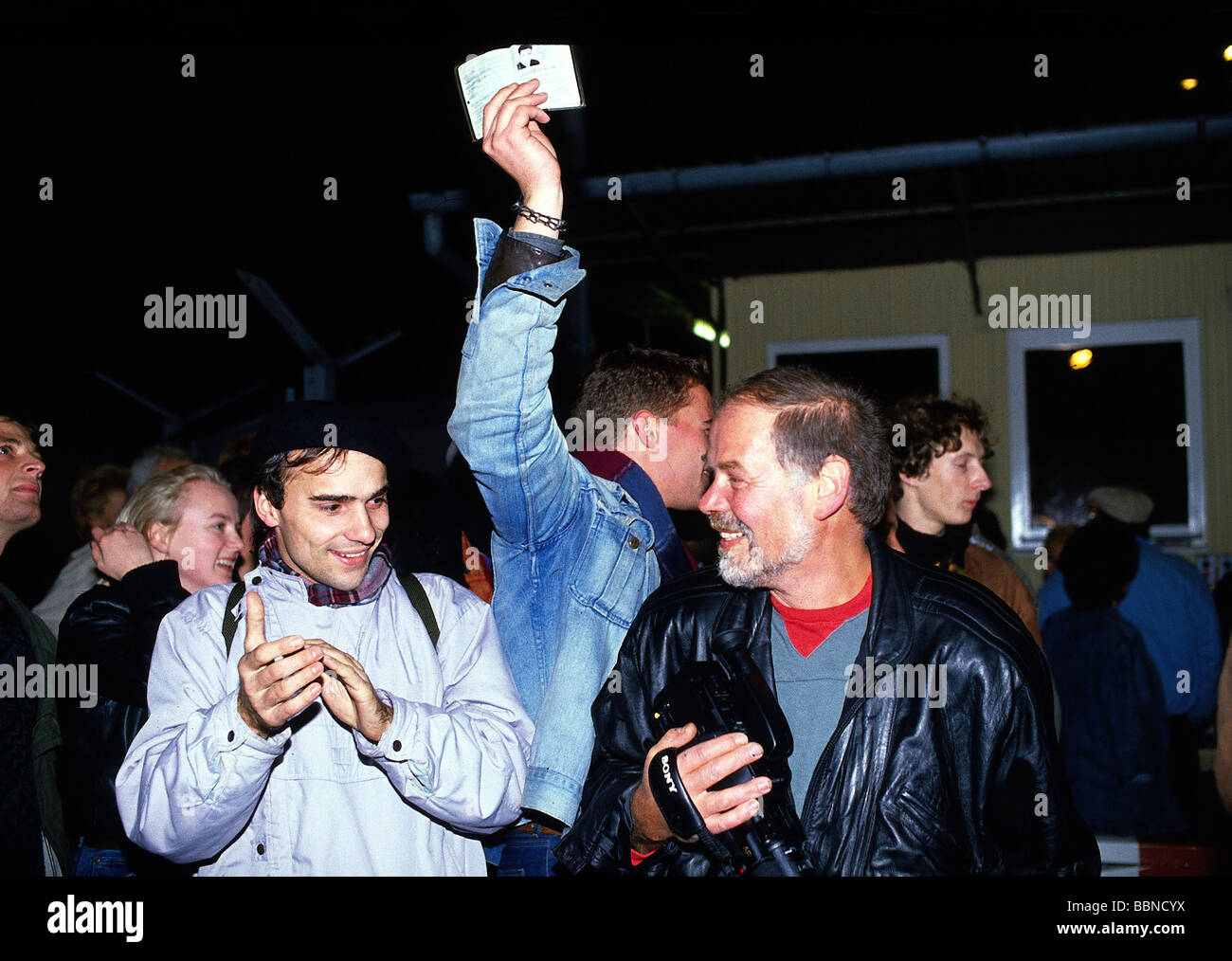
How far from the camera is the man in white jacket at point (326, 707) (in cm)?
192

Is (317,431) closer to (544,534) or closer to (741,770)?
(544,534)

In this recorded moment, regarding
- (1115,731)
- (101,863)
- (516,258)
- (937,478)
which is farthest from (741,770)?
(1115,731)

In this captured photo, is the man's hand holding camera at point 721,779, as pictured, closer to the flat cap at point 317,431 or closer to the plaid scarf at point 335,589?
the plaid scarf at point 335,589

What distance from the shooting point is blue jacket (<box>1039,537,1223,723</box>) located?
471 centimetres

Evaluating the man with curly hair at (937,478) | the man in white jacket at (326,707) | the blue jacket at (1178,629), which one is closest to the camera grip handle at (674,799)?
the man in white jacket at (326,707)

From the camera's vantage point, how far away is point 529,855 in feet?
7.63

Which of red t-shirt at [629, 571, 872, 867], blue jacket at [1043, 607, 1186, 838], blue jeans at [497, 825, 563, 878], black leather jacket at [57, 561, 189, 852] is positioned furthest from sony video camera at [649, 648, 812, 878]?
blue jacket at [1043, 607, 1186, 838]

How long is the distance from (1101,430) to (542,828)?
815 centimetres

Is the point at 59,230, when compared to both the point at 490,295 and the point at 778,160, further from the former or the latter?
the point at 490,295

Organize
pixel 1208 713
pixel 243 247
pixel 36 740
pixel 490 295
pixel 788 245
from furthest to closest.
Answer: pixel 788 245
pixel 243 247
pixel 1208 713
pixel 36 740
pixel 490 295

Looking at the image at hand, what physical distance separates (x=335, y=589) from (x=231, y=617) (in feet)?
0.74

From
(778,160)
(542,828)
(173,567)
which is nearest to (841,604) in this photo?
(542,828)

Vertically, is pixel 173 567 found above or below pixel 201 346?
below

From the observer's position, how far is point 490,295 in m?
2.06
